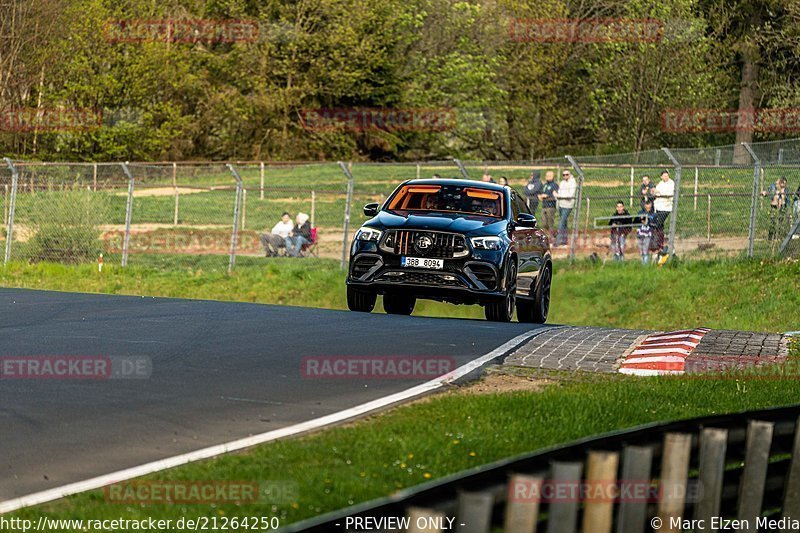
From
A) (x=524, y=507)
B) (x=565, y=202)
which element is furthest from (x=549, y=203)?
(x=524, y=507)

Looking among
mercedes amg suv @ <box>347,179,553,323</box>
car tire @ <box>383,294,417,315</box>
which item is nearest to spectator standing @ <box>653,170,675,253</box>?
car tire @ <box>383,294,417,315</box>

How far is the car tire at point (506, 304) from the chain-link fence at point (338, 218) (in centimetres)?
812

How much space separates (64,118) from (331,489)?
2101 inches

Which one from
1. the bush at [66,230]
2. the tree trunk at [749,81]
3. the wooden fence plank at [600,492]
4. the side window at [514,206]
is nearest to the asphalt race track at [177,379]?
the side window at [514,206]

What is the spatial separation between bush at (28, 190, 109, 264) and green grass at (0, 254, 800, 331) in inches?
28.0

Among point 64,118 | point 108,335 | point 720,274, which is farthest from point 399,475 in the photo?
point 64,118

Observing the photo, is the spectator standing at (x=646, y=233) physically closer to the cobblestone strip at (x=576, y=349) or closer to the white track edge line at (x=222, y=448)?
the cobblestone strip at (x=576, y=349)

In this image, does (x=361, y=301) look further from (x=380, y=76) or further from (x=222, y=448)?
(x=380, y=76)

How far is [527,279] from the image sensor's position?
18500mm

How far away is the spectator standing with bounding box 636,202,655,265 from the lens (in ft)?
89.0

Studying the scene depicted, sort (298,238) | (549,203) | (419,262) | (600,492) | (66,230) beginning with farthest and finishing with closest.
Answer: (66,230)
(298,238)
(549,203)
(419,262)
(600,492)

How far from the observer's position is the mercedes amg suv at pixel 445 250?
16891mm

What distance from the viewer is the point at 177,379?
11.4 metres

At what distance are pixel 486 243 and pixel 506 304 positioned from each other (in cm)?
93
